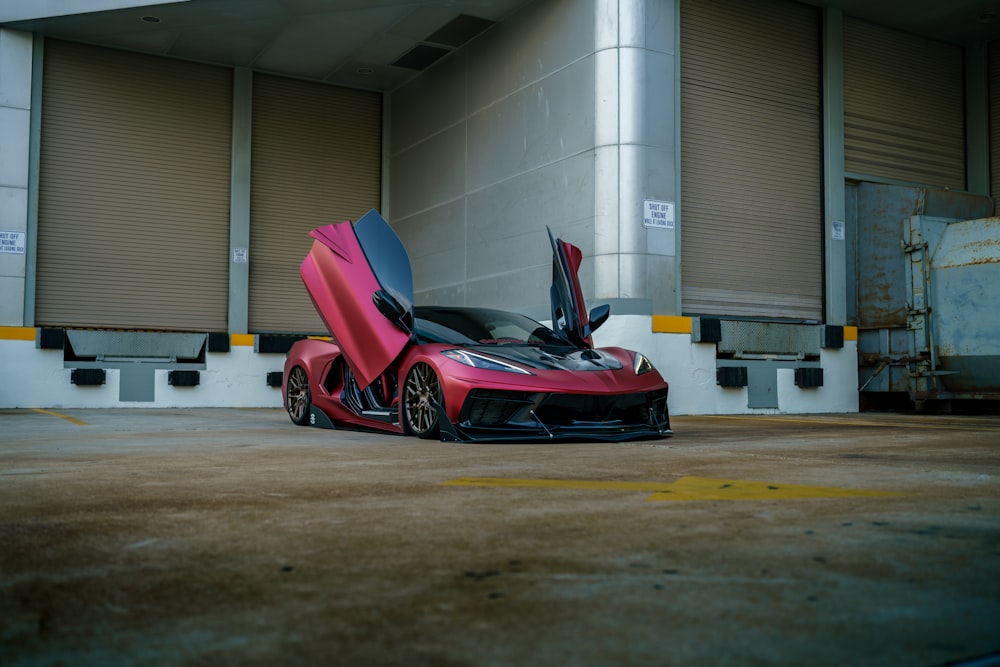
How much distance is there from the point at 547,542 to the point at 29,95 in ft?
45.3

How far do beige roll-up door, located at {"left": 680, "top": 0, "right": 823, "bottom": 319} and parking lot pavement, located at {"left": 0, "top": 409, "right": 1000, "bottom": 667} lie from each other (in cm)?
809

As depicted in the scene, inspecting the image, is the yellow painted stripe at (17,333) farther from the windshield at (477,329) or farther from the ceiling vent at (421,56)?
the windshield at (477,329)

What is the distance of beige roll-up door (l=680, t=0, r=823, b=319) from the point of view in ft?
39.2

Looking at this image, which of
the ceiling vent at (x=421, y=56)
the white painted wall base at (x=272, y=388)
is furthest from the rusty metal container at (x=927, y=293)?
the ceiling vent at (x=421, y=56)

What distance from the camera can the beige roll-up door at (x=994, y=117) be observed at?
46.8 ft

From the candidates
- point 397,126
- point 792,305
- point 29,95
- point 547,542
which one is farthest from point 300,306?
point 547,542

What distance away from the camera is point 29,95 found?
13.6 m

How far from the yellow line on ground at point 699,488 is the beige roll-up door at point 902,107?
434 inches

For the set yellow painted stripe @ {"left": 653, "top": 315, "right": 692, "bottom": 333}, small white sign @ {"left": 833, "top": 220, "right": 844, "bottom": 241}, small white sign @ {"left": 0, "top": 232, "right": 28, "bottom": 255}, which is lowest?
yellow painted stripe @ {"left": 653, "top": 315, "right": 692, "bottom": 333}

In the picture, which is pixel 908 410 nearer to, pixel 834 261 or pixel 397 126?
pixel 834 261

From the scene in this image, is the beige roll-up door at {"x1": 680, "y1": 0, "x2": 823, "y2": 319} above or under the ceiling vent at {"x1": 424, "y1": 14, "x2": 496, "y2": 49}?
under

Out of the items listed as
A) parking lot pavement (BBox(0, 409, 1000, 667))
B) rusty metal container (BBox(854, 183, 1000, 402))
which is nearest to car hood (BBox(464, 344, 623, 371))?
parking lot pavement (BBox(0, 409, 1000, 667))

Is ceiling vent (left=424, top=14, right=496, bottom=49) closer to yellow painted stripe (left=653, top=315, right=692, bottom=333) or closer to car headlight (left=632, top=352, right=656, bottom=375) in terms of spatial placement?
yellow painted stripe (left=653, top=315, right=692, bottom=333)

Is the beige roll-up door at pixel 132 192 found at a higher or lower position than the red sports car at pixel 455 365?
higher
